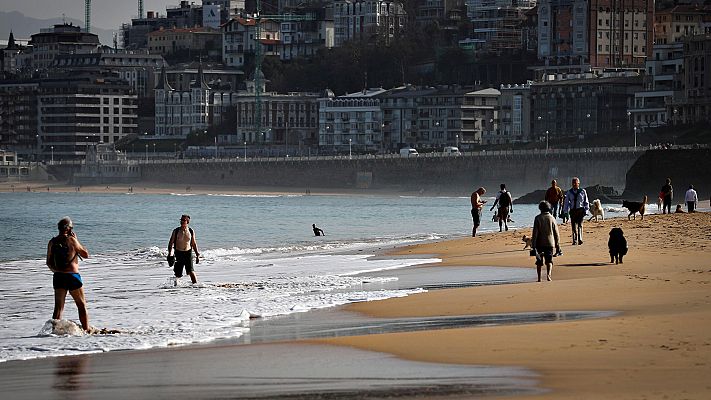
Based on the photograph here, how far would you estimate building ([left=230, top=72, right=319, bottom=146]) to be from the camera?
175250mm

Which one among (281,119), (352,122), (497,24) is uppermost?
(497,24)

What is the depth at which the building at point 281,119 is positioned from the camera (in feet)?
575

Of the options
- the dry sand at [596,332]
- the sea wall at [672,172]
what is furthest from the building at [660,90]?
the dry sand at [596,332]

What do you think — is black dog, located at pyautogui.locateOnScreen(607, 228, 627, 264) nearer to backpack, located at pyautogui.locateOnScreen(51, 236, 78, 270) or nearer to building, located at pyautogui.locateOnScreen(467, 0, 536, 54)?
backpack, located at pyautogui.locateOnScreen(51, 236, 78, 270)

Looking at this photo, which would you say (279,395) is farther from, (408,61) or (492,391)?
(408,61)

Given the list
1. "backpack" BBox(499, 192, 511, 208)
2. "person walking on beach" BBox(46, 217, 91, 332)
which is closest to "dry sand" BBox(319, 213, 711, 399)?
"person walking on beach" BBox(46, 217, 91, 332)

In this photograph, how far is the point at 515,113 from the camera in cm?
14875

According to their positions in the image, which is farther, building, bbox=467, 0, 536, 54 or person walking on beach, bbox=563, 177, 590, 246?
building, bbox=467, 0, 536, 54

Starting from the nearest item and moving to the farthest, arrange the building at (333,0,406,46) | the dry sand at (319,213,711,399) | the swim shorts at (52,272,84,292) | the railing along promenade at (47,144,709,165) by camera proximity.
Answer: the dry sand at (319,213,711,399), the swim shorts at (52,272,84,292), the railing along promenade at (47,144,709,165), the building at (333,0,406,46)

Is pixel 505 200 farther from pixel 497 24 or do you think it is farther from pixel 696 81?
pixel 497 24

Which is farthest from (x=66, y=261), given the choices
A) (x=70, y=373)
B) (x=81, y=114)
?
(x=81, y=114)

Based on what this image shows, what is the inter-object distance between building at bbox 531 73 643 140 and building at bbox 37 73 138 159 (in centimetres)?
6752

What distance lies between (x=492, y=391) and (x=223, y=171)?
446 feet

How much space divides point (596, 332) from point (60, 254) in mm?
6096
